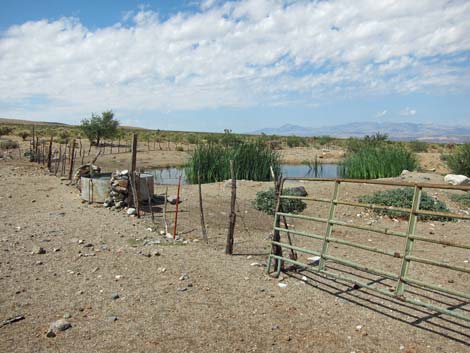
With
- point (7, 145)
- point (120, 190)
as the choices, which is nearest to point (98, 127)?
point (7, 145)

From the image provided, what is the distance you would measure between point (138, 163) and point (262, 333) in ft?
79.3

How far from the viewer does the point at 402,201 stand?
11289 mm

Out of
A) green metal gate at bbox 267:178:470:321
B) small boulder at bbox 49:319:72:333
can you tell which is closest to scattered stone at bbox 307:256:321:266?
green metal gate at bbox 267:178:470:321

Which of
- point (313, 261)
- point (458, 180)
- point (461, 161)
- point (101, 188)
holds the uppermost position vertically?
point (461, 161)

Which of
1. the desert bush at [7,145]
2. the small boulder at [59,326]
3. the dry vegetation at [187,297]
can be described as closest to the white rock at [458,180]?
the dry vegetation at [187,297]

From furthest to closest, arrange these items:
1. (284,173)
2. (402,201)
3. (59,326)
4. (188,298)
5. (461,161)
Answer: (284,173)
(461,161)
(402,201)
(188,298)
(59,326)

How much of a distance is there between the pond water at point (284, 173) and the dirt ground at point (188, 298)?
11449 mm

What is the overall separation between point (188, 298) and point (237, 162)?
12379 millimetres

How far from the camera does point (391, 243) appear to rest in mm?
8969

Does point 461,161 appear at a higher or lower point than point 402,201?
higher

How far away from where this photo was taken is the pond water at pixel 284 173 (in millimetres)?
21203

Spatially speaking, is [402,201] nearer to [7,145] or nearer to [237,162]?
[237,162]

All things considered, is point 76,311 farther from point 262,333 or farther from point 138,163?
point 138,163

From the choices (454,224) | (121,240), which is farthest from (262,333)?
(454,224)
